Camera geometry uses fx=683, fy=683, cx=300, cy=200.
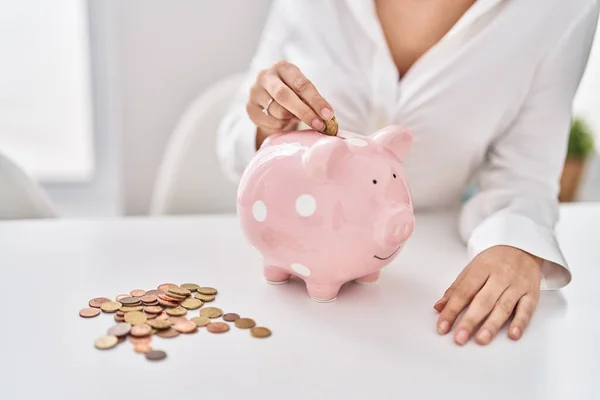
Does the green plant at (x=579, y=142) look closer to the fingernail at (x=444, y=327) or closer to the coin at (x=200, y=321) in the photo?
the fingernail at (x=444, y=327)

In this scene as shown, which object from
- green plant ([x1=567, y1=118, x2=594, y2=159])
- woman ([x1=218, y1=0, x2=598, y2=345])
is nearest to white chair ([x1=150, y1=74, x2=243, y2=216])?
woman ([x1=218, y1=0, x2=598, y2=345])

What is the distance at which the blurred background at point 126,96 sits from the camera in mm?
1229

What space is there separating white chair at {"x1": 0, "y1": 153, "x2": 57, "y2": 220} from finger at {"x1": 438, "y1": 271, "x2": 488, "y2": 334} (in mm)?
575

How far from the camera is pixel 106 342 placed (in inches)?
23.0

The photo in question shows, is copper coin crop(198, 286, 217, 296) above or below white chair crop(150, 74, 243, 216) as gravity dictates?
above

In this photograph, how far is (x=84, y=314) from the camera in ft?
2.07

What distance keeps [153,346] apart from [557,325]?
1.29ft

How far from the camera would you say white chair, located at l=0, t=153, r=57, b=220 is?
0.90 meters

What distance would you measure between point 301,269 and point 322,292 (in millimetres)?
36

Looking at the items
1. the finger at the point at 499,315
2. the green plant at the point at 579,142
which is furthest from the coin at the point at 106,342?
the green plant at the point at 579,142

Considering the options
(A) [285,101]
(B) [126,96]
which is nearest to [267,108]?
(A) [285,101]

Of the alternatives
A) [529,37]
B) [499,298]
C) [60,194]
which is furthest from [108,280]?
[60,194]

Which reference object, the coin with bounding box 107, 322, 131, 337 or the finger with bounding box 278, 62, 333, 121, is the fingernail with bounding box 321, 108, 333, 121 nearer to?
the finger with bounding box 278, 62, 333, 121

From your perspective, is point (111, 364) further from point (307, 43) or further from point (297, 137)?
point (307, 43)
